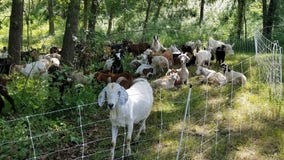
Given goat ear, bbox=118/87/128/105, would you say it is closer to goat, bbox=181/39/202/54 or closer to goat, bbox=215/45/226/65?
goat, bbox=215/45/226/65

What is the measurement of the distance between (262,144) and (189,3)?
26244 mm

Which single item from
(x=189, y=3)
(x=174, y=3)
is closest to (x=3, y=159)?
(x=174, y=3)

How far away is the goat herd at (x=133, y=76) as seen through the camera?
6.97 m

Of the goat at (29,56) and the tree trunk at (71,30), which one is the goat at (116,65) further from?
the goat at (29,56)

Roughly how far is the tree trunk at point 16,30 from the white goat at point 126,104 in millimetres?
6174

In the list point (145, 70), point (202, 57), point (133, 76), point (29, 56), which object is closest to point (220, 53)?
point (202, 57)

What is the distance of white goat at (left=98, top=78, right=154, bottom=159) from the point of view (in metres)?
6.48

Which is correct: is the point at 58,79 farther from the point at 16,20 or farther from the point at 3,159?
the point at 16,20

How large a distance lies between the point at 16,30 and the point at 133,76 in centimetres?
394

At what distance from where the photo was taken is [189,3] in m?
33.2

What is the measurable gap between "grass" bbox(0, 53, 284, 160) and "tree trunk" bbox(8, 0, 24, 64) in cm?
298

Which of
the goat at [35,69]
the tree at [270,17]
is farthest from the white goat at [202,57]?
the tree at [270,17]

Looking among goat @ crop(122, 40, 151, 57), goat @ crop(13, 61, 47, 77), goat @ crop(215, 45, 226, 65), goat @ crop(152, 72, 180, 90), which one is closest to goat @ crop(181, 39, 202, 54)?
goat @ crop(215, 45, 226, 65)

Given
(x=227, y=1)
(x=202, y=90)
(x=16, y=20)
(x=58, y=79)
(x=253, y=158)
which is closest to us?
(x=253, y=158)
